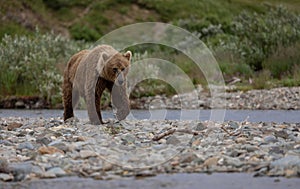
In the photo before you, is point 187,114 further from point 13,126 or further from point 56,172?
point 56,172

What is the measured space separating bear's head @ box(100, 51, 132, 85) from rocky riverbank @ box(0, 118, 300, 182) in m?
0.74

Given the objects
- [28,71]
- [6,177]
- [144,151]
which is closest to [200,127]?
[144,151]

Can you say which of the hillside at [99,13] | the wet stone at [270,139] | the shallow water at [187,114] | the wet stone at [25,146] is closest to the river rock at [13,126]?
the wet stone at [25,146]

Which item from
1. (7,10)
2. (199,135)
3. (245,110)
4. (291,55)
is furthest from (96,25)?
(199,135)

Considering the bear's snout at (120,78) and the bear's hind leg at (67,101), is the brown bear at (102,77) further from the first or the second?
the bear's hind leg at (67,101)

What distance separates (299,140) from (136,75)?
9803mm

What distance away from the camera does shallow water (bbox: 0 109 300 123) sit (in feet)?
42.7

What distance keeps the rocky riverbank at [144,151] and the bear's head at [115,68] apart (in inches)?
29.0

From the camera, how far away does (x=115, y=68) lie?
9.68 m

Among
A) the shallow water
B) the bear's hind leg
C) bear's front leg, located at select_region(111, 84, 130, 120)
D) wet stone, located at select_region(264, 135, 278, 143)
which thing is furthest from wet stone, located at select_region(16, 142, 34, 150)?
the shallow water

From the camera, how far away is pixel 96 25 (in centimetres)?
3500

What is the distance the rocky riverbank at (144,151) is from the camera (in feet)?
21.3

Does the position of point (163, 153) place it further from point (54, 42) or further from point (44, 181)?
point (54, 42)

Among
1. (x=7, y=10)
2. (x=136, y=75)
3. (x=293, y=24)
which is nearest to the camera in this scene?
(x=136, y=75)
